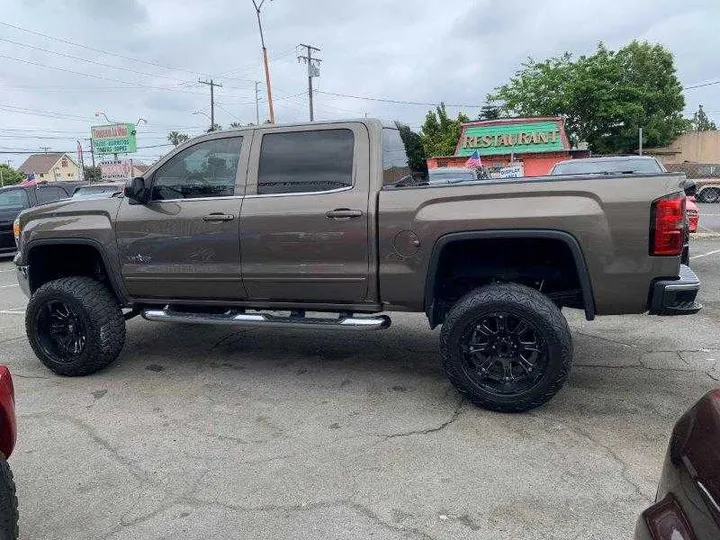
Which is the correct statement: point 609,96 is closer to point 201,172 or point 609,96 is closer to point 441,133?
point 441,133

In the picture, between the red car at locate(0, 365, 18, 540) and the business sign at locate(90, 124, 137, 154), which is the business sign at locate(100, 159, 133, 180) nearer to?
the business sign at locate(90, 124, 137, 154)

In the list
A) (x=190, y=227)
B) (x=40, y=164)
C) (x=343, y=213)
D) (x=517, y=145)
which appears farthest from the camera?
(x=40, y=164)

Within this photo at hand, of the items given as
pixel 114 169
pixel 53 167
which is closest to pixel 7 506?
pixel 114 169

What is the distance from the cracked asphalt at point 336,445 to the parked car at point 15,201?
9.05m

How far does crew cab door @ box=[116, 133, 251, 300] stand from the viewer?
445 centimetres

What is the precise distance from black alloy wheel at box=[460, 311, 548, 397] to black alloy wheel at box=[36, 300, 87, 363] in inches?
123

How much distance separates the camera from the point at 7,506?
233cm

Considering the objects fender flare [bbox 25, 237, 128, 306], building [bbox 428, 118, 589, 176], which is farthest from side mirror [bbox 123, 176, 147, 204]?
building [bbox 428, 118, 589, 176]

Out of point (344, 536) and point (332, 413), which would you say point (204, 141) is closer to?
point (332, 413)

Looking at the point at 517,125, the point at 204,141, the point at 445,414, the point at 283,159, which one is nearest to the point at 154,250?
the point at 204,141

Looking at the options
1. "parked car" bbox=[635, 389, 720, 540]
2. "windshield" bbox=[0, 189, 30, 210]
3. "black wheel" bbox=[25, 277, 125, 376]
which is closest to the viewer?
"parked car" bbox=[635, 389, 720, 540]

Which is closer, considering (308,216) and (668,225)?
(668,225)

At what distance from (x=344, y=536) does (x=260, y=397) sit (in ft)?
6.02

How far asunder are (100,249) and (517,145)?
26.0 meters
